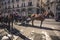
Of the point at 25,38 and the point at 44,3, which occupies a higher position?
the point at 44,3

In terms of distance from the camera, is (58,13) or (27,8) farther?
(27,8)

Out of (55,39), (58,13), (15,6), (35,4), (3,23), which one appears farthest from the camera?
(15,6)

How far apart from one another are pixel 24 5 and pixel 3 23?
1186 inches

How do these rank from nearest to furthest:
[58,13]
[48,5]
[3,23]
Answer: [3,23] → [58,13] → [48,5]

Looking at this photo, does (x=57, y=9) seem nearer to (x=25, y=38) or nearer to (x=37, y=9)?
(x=37, y=9)

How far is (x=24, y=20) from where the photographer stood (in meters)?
27.6

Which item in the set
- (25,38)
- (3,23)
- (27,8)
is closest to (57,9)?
(27,8)

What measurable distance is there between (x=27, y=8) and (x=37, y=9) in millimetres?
3878

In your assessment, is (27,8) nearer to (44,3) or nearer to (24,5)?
(24,5)

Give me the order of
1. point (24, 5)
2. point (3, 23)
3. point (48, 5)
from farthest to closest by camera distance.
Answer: point (24, 5), point (48, 5), point (3, 23)

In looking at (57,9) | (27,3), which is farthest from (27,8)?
(57,9)

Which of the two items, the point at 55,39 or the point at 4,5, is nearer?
the point at 55,39

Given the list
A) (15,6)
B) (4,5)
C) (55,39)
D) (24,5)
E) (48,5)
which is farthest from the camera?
(4,5)

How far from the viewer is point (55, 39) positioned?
607 inches
